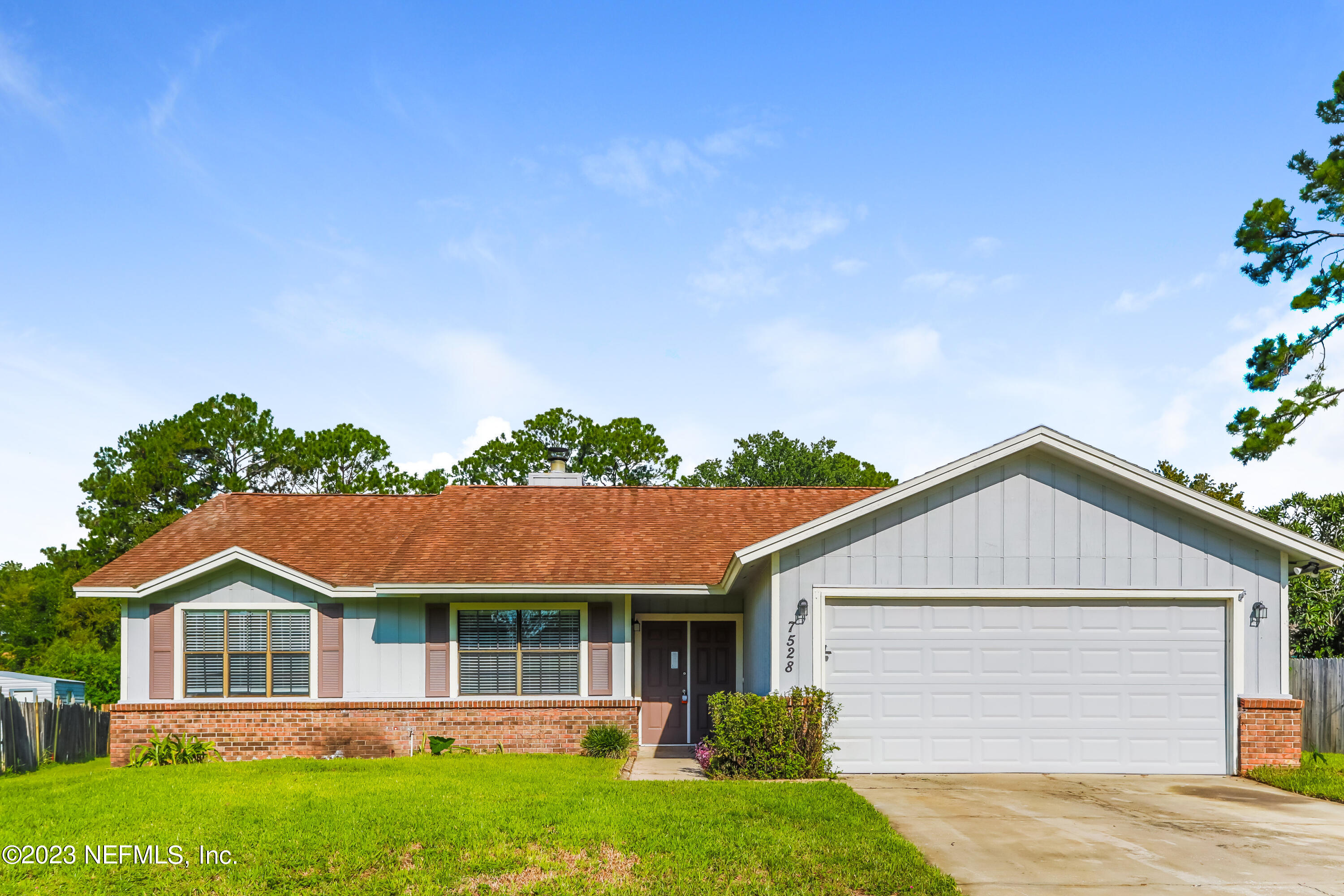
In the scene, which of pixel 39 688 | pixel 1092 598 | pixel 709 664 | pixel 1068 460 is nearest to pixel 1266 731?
pixel 1092 598

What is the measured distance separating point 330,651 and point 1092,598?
10888mm

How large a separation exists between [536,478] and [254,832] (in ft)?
41.4

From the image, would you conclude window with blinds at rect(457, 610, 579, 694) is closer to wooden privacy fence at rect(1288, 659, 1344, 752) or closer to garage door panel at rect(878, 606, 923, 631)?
garage door panel at rect(878, 606, 923, 631)

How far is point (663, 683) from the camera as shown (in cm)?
1554

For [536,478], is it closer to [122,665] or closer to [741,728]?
[122,665]

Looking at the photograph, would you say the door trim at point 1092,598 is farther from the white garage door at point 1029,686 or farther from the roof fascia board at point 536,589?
the roof fascia board at point 536,589

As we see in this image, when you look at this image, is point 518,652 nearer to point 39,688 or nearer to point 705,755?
point 705,755

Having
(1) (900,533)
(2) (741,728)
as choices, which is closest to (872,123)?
(1) (900,533)

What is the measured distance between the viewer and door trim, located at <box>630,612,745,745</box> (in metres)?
15.4

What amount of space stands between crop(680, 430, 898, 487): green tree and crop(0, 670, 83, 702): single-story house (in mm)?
25362

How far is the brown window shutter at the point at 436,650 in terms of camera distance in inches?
572

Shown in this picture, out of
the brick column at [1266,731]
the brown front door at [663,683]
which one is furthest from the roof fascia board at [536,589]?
the brick column at [1266,731]

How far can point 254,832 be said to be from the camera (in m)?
8.06

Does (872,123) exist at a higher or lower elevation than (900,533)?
higher
